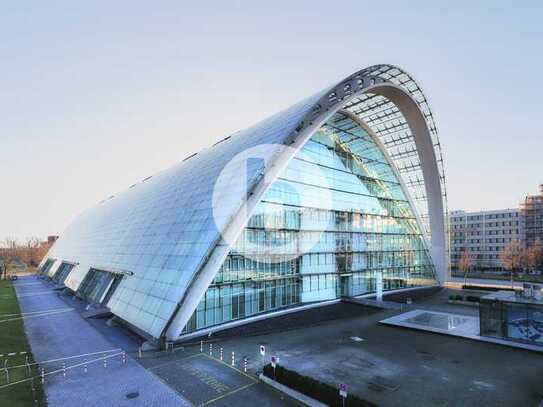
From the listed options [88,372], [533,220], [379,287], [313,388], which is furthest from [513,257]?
[88,372]

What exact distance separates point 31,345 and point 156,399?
15865 millimetres

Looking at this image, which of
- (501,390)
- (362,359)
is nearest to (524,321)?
(501,390)

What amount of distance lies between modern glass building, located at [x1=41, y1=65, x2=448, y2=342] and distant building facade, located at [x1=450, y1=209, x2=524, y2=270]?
82488 mm

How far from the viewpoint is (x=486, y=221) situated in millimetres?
125375

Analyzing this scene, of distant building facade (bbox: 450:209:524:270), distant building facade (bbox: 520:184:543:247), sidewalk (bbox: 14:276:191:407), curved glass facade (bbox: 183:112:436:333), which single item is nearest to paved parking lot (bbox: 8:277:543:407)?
sidewalk (bbox: 14:276:191:407)

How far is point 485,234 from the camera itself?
125m

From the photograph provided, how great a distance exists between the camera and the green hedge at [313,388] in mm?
15113

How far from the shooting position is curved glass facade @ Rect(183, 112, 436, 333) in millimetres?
30328

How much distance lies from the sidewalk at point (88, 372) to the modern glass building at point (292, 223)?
Answer: 3.27 metres

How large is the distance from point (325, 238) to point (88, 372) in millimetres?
25657

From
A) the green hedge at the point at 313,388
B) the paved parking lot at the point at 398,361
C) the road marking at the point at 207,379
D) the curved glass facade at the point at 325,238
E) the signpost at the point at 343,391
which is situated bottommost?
the paved parking lot at the point at 398,361

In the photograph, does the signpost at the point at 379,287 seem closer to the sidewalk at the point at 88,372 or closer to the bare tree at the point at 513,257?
the sidewalk at the point at 88,372

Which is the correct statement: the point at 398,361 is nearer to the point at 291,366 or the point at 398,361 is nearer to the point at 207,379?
the point at 291,366

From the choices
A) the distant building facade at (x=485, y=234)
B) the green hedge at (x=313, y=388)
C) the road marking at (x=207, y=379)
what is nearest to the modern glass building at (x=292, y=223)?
the road marking at (x=207, y=379)
